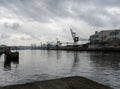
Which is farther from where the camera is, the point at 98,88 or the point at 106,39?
the point at 106,39

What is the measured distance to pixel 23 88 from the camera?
9125mm

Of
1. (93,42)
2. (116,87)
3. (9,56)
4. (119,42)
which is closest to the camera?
(116,87)

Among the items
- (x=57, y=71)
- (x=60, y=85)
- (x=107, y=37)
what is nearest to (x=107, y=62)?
(x=57, y=71)

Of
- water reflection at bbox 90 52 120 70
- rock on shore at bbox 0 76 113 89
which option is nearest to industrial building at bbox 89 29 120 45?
water reflection at bbox 90 52 120 70

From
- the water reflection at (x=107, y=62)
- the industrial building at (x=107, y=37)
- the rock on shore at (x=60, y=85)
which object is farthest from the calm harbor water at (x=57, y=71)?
the industrial building at (x=107, y=37)

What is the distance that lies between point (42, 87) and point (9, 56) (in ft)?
172

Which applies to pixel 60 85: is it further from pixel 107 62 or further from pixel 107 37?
pixel 107 37

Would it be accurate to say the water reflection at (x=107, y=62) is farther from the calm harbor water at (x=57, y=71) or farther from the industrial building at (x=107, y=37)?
the industrial building at (x=107, y=37)

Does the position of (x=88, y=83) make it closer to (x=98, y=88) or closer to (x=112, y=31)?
(x=98, y=88)

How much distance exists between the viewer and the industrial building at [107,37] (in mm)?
172375

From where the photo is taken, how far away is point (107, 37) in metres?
182

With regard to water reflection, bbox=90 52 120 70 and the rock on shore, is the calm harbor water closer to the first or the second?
water reflection, bbox=90 52 120 70

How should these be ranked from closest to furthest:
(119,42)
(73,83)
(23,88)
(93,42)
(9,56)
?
(23,88) < (73,83) < (9,56) < (119,42) < (93,42)

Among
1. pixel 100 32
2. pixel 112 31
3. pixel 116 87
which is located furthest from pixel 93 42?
pixel 116 87
